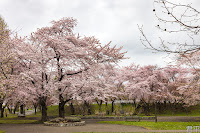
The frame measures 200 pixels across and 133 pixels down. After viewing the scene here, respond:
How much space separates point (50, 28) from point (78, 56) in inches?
212

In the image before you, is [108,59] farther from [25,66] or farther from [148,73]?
[148,73]

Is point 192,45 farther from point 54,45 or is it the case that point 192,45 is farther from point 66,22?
point 66,22

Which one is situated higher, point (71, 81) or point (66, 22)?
point (66, 22)

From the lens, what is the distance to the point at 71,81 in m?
22.1

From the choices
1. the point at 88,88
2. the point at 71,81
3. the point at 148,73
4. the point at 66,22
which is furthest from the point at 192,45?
the point at 148,73

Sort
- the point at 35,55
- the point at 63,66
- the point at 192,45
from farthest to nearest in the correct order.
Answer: the point at 63,66 < the point at 35,55 < the point at 192,45

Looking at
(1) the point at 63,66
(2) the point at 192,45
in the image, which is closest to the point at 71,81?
(1) the point at 63,66

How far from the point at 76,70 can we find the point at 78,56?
8.24ft

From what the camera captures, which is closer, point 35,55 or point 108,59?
point 35,55

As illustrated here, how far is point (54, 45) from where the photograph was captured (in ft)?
74.3

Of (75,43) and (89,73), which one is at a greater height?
(75,43)

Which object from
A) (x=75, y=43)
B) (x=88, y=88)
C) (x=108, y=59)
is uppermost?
(x=75, y=43)

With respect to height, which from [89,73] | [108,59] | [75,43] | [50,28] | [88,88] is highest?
[50,28]

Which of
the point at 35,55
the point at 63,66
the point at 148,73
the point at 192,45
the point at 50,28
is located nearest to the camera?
the point at 192,45
